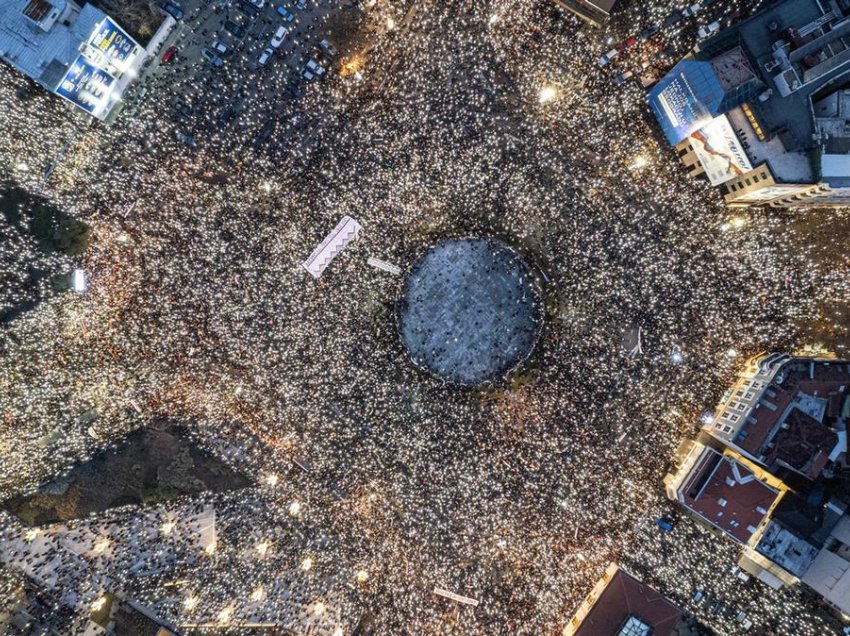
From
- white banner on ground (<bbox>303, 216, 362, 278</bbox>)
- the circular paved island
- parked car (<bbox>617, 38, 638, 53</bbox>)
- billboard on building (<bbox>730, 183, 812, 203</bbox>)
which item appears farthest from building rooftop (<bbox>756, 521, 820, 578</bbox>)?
white banner on ground (<bbox>303, 216, 362, 278</bbox>)

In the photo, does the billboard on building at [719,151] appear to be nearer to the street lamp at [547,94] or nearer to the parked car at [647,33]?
the parked car at [647,33]

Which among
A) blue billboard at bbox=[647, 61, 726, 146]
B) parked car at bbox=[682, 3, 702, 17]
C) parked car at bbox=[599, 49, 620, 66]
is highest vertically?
parked car at bbox=[682, 3, 702, 17]

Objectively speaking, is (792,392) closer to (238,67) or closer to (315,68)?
(315,68)

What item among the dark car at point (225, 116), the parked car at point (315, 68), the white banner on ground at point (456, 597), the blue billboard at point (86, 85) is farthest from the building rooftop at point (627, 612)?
the blue billboard at point (86, 85)

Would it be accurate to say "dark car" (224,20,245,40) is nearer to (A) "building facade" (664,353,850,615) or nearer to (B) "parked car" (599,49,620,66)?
(B) "parked car" (599,49,620,66)

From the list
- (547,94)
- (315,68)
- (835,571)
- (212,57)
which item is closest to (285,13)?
(315,68)

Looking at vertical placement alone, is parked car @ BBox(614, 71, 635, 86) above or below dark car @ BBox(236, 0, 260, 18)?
above
